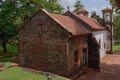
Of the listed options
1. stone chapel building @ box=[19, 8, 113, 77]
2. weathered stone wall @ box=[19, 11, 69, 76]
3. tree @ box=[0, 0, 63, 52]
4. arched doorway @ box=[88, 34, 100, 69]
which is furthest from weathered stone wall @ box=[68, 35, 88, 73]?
tree @ box=[0, 0, 63, 52]

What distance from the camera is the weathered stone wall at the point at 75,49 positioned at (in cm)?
1974

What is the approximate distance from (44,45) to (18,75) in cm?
627

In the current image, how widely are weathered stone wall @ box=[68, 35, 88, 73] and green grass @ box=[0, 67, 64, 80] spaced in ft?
15.4

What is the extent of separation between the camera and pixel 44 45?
68.5 feet

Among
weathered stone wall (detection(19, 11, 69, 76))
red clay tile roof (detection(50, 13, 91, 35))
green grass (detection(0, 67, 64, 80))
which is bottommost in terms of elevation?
green grass (detection(0, 67, 64, 80))

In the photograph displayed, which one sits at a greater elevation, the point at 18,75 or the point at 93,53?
the point at 93,53

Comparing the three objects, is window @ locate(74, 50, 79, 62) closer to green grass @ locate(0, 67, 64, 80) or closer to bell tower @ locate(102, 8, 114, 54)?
green grass @ locate(0, 67, 64, 80)

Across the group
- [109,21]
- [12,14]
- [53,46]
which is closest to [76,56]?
[53,46]

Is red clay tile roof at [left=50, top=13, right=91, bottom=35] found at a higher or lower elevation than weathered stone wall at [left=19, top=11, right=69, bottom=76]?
higher

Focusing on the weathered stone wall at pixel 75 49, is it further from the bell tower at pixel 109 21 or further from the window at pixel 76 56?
the bell tower at pixel 109 21

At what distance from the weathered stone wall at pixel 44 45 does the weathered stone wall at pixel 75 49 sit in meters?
0.61

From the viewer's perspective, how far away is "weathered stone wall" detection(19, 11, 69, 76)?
19.6 meters

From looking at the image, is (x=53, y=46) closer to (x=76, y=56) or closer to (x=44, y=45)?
(x=44, y=45)

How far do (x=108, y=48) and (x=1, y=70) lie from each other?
30.0 meters
